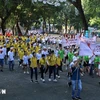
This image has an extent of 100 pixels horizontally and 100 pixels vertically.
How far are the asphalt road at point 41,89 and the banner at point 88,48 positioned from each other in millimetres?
1729

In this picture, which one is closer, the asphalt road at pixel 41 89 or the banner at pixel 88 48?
the banner at pixel 88 48

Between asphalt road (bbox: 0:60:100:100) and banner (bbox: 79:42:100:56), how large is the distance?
173cm

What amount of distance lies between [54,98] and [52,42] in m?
28.1

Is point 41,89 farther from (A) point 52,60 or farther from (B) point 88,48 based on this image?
(B) point 88,48

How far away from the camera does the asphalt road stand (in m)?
11.6

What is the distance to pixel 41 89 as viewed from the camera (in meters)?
13.0

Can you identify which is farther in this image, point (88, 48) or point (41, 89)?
point (41, 89)

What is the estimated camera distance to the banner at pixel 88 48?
36.9 feet

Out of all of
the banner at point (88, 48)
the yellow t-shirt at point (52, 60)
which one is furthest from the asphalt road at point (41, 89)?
the banner at point (88, 48)

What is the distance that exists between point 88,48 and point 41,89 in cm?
303

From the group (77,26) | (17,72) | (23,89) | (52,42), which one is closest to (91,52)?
(23,89)

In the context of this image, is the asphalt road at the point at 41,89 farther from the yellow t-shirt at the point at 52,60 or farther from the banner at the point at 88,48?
the banner at the point at 88,48

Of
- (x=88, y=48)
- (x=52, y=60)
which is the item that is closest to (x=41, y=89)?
(x=52, y=60)

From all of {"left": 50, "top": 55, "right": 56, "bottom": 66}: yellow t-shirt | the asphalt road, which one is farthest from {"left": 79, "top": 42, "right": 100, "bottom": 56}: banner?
{"left": 50, "top": 55, "right": 56, "bottom": 66}: yellow t-shirt
